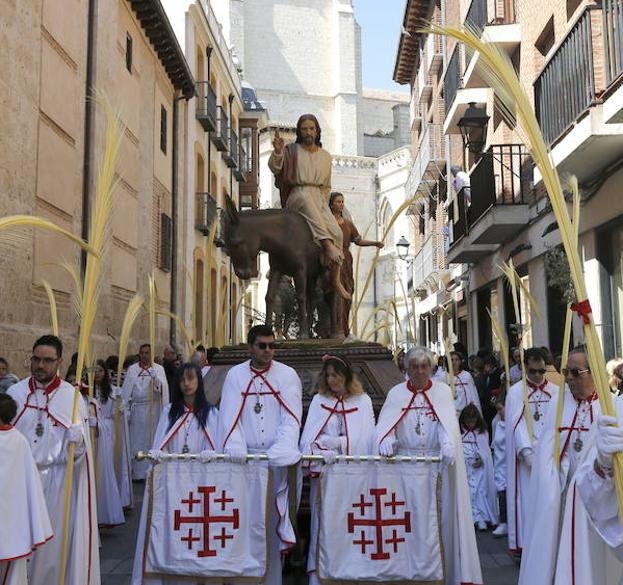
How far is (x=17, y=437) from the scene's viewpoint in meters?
4.52

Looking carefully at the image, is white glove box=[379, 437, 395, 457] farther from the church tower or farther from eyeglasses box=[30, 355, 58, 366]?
the church tower

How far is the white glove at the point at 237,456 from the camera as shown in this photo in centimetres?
518

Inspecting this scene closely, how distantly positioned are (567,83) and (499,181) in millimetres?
5077

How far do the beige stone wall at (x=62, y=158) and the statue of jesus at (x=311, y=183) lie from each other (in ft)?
9.13

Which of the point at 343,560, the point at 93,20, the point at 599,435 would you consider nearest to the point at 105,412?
the point at 343,560

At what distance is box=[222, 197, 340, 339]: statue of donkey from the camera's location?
8102 millimetres

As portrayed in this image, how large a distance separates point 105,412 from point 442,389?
466 cm

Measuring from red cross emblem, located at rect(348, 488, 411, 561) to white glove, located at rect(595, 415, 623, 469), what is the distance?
6.60 feet

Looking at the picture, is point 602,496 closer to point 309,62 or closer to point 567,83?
point 567,83

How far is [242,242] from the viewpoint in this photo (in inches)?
318

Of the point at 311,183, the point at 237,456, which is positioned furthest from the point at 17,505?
the point at 311,183

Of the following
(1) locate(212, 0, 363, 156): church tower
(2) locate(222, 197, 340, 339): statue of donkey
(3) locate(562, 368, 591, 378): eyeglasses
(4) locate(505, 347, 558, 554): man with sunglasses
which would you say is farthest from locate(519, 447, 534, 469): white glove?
(1) locate(212, 0, 363, 156): church tower

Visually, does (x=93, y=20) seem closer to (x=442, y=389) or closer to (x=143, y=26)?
(x=143, y=26)

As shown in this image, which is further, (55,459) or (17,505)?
(55,459)
